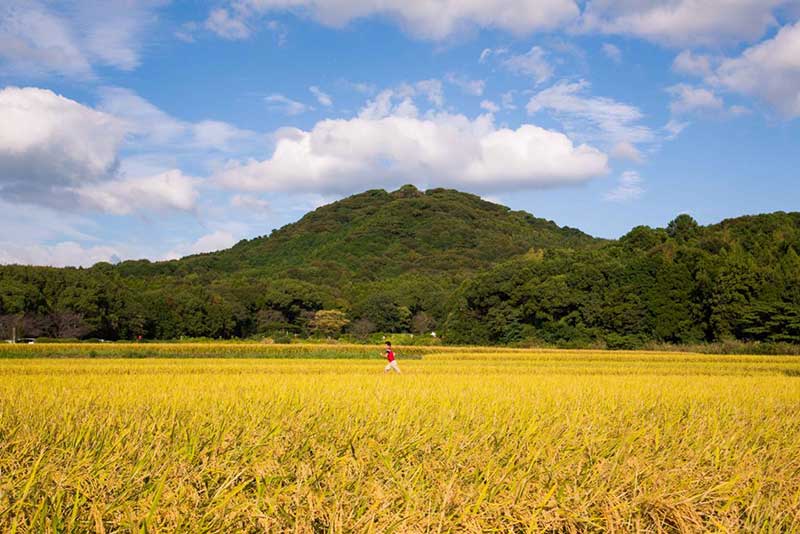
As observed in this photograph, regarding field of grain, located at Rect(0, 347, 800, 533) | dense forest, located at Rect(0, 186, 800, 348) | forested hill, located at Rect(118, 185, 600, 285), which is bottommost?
field of grain, located at Rect(0, 347, 800, 533)

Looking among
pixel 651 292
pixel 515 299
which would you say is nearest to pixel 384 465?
pixel 651 292

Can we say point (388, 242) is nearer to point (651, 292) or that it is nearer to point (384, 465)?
point (651, 292)

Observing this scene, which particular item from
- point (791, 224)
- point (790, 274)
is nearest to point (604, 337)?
point (790, 274)

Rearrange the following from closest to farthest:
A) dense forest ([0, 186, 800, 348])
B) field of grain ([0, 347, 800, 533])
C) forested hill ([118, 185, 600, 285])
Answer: field of grain ([0, 347, 800, 533]) < dense forest ([0, 186, 800, 348]) < forested hill ([118, 185, 600, 285])

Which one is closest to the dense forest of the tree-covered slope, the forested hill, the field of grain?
the tree-covered slope

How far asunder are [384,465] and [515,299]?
57.3 meters

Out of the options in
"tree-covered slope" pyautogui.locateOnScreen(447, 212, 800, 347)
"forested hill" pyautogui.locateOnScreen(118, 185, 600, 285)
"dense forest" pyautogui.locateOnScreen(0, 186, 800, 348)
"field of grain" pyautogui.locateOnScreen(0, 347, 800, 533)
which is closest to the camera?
"field of grain" pyautogui.locateOnScreen(0, 347, 800, 533)

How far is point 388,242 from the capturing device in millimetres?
136750

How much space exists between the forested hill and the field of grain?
99026mm

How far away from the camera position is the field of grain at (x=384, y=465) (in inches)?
143

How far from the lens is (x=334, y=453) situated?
5.35 m

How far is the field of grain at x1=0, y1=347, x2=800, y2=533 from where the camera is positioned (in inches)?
143

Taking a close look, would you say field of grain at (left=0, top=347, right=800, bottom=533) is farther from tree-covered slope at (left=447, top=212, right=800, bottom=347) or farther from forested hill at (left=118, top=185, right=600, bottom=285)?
forested hill at (left=118, top=185, right=600, bottom=285)

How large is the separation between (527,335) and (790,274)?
71.5 ft
